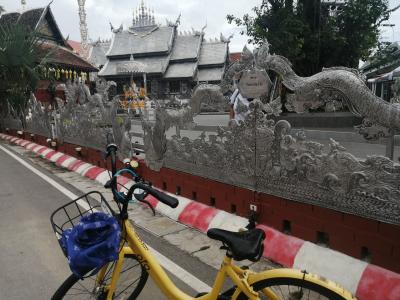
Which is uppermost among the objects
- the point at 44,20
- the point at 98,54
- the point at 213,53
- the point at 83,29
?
the point at 83,29

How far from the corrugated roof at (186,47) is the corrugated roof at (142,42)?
1001 mm

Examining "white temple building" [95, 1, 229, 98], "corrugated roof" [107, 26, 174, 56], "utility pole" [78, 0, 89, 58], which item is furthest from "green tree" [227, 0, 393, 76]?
"utility pole" [78, 0, 89, 58]

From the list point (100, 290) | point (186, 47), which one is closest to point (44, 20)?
point (186, 47)

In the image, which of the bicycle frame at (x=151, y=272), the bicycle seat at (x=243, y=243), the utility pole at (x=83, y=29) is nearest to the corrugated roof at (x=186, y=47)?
the utility pole at (x=83, y=29)

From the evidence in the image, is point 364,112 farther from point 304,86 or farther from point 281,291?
point 281,291

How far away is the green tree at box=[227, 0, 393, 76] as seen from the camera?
12.9 m

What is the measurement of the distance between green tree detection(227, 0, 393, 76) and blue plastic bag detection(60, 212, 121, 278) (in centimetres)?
1173

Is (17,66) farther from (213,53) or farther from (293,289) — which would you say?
(213,53)

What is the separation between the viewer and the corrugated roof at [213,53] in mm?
42531

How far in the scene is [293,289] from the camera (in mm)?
2141

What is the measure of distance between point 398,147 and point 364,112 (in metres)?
0.50

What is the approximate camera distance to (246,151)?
14.1 feet

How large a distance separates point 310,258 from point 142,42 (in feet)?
150

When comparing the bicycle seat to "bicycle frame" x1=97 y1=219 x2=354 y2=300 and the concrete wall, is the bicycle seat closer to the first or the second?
"bicycle frame" x1=97 y1=219 x2=354 y2=300
